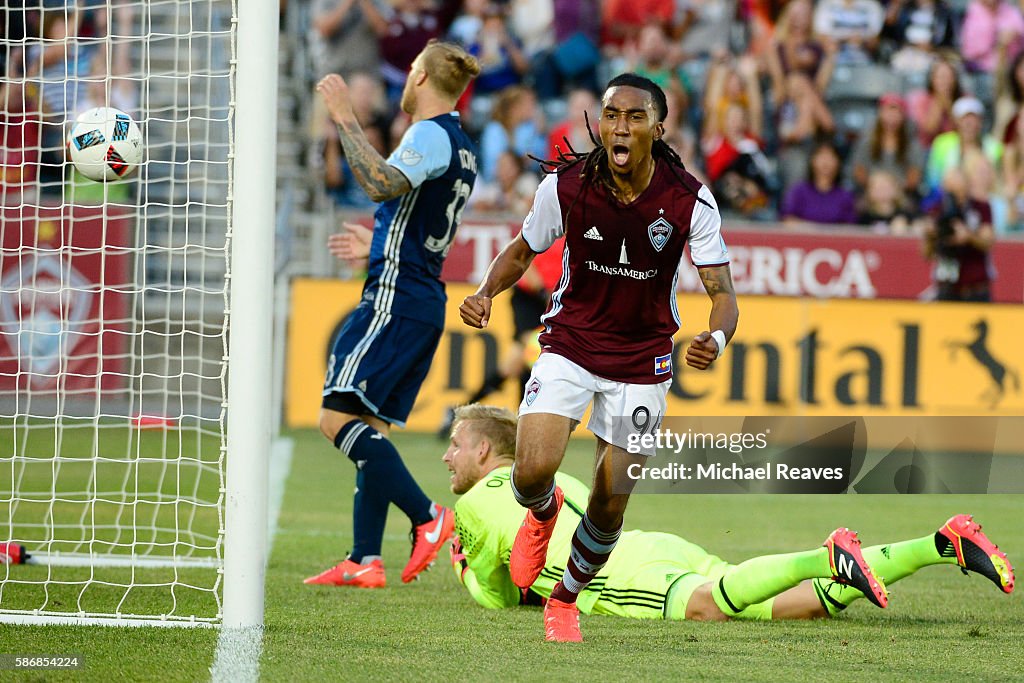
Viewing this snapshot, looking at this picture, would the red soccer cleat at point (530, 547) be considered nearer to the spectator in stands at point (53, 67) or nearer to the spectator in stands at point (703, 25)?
the spectator in stands at point (53, 67)

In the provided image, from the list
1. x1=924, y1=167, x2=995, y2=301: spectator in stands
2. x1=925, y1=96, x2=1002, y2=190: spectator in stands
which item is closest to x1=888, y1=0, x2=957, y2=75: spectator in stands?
x1=925, y1=96, x2=1002, y2=190: spectator in stands

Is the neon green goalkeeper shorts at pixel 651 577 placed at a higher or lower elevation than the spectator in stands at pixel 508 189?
lower

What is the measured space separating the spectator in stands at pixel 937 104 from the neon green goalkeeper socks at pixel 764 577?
11594 mm

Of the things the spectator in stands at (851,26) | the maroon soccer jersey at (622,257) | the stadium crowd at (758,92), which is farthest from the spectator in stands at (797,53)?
the maroon soccer jersey at (622,257)

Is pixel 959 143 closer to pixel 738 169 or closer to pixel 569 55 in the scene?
pixel 738 169

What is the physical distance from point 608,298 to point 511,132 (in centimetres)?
1070

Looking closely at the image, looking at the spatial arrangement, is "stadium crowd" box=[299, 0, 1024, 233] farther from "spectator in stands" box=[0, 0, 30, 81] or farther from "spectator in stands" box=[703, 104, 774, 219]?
"spectator in stands" box=[0, 0, 30, 81]

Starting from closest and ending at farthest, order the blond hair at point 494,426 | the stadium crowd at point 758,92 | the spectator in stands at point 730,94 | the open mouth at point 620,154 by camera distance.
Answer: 1. the open mouth at point 620,154
2. the blond hair at point 494,426
3. the stadium crowd at point 758,92
4. the spectator in stands at point 730,94

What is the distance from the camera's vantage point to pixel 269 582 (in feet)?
19.4

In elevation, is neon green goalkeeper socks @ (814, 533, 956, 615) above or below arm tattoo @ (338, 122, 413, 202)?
below

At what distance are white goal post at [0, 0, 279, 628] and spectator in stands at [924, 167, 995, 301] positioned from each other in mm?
6875

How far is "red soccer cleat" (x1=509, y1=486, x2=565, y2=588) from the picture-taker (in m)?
4.83

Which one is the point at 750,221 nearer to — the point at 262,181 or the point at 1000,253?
the point at 1000,253

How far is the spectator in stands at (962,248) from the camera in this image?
13.3m
